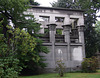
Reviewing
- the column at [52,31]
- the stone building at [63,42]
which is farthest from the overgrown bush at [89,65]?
the column at [52,31]

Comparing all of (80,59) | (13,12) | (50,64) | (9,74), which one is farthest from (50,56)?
(9,74)

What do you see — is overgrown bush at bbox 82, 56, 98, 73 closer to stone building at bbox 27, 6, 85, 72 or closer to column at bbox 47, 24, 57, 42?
stone building at bbox 27, 6, 85, 72

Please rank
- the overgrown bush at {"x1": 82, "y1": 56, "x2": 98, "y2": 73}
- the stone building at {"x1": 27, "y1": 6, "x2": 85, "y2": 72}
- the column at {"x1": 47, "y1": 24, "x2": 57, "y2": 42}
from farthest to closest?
the column at {"x1": 47, "y1": 24, "x2": 57, "y2": 42}
the stone building at {"x1": 27, "y1": 6, "x2": 85, "y2": 72}
the overgrown bush at {"x1": 82, "y1": 56, "x2": 98, "y2": 73}

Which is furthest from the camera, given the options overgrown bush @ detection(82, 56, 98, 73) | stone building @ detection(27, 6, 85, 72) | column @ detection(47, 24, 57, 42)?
column @ detection(47, 24, 57, 42)

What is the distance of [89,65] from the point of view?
1708cm

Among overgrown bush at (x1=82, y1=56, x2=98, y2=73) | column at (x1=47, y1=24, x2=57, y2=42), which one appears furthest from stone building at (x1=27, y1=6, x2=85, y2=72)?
overgrown bush at (x1=82, y1=56, x2=98, y2=73)

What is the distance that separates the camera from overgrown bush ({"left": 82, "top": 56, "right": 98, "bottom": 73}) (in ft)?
54.8

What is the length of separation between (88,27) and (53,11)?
7168mm

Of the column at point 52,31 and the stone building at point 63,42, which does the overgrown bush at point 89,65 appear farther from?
the column at point 52,31

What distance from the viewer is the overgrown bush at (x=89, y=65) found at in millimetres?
16695

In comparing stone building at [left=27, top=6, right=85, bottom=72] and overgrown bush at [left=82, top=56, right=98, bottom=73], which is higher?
stone building at [left=27, top=6, right=85, bottom=72]

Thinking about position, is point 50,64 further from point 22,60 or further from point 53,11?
point 53,11

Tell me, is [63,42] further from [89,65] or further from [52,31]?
[89,65]

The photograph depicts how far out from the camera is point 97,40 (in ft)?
75.1
